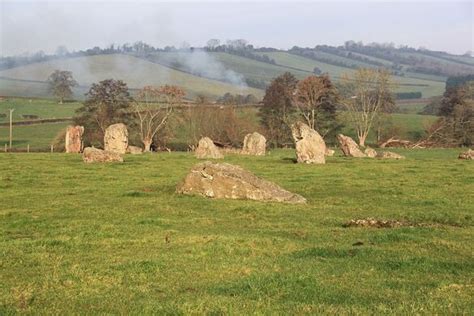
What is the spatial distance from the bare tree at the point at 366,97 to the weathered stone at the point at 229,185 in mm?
58255

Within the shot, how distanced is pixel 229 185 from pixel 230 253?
33.2ft

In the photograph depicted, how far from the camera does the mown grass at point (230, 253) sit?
8859 mm

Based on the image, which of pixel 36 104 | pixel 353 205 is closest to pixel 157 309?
pixel 353 205

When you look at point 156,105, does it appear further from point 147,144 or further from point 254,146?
point 254,146

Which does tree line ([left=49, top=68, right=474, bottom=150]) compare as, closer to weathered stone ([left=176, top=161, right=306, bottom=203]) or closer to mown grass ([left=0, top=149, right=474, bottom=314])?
weathered stone ([left=176, top=161, right=306, bottom=203])

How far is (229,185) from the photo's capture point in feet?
74.5

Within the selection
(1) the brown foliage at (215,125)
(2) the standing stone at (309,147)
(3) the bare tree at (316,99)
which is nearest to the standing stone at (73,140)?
(1) the brown foliage at (215,125)

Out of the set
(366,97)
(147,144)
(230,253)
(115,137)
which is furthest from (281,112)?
(230,253)

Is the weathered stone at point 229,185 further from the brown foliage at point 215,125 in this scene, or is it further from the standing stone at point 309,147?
the brown foliage at point 215,125

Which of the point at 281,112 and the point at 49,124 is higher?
the point at 281,112

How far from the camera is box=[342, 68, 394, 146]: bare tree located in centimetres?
7869

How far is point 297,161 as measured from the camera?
41.1 metres

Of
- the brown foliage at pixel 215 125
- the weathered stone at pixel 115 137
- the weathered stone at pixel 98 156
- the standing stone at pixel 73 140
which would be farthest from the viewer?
the brown foliage at pixel 215 125

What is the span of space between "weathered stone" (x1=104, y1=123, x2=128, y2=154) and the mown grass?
88.6 feet
